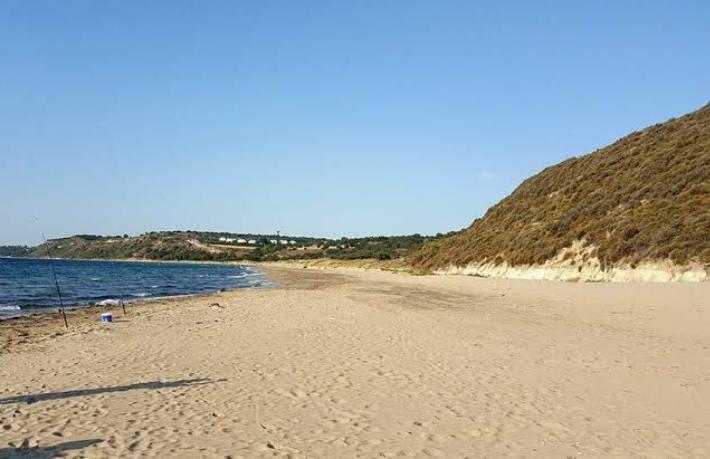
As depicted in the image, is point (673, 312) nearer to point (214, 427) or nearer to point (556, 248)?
point (214, 427)

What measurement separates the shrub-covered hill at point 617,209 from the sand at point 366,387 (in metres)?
11.3

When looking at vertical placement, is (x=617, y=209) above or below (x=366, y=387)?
above

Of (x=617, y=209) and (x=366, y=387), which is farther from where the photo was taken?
(x=617, y=209)

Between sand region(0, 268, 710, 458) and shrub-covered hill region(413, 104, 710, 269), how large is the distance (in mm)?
11298

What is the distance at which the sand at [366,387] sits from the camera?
6.71 meters

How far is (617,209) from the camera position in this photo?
3784 centimetres

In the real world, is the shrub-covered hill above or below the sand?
above

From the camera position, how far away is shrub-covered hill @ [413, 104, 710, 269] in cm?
2952

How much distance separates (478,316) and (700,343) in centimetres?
780

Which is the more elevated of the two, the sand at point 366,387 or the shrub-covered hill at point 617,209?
the shrub-covered hill at point 617,209

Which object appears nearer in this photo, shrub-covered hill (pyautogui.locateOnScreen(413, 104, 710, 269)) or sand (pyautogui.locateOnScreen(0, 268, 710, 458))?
sand (pyautogui.locateOnScreen(0, 268, 710, 458))

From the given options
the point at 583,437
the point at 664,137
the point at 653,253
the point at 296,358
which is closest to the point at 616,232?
the point at 653,253

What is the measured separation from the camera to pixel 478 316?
2027 cm

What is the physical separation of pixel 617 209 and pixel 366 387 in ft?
110
